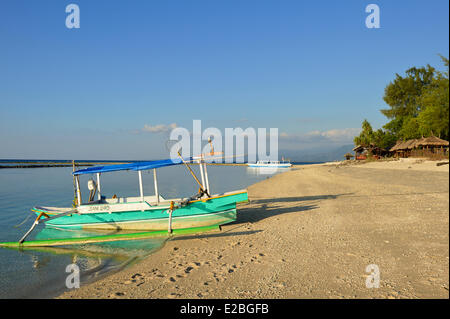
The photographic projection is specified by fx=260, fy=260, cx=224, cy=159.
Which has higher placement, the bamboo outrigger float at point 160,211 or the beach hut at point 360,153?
the beach hut at point 360,153

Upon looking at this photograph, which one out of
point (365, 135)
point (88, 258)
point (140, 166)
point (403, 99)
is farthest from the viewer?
point (365, 135)

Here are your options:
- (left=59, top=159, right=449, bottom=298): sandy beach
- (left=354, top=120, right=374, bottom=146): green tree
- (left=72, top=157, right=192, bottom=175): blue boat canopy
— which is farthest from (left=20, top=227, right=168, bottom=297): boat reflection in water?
(left=354, top=120, right=374, bottom=146): green tree

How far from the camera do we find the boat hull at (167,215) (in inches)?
557

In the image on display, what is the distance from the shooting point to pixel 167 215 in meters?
14.3

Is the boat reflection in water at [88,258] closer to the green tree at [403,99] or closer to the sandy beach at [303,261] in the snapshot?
the sandy beach at [303,261]

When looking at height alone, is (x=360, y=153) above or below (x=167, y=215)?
above

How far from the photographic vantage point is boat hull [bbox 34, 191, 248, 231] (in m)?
14.1

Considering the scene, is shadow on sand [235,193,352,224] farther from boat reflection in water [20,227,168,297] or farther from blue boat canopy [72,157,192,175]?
boat reflection in water [20,227,168,297]

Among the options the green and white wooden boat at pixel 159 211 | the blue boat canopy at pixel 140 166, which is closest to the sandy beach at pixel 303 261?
the green and white wooden boat at pixel 159 211

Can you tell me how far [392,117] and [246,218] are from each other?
70590mm

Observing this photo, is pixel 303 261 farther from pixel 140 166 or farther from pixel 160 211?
pixel 140 166

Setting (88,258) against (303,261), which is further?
(88,258)

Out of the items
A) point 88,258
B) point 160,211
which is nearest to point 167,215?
point 160,211

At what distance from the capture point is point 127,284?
834 cm
